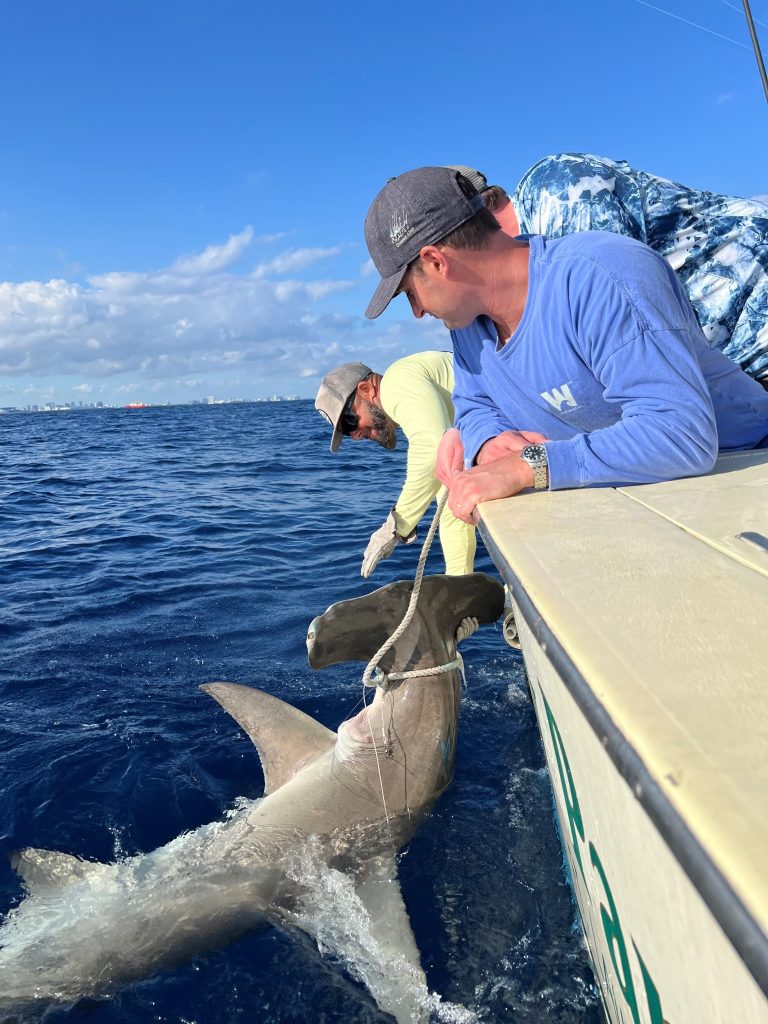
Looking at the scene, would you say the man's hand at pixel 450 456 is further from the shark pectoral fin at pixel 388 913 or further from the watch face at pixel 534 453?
the shark pectoral fin at pixel 388 913

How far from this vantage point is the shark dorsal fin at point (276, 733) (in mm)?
3244

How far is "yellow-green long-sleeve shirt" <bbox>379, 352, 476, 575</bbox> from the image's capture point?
12.1 feet

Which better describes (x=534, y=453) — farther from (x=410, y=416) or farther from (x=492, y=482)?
(x=410, y=416)

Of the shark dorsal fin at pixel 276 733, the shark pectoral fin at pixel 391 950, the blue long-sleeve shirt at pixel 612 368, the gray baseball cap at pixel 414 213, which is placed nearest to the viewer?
the blue long-sleeve shirt at pixel 612 368

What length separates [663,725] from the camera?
83 cm

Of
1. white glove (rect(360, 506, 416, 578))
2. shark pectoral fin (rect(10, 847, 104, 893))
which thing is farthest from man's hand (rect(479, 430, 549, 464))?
shark pectoral fin (rect(10, 847, 104, 893))

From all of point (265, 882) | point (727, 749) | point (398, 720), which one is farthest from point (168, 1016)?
point (727, 749)

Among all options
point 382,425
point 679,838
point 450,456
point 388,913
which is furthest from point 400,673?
point 382,425

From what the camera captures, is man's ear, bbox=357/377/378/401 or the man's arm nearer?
the man's arm

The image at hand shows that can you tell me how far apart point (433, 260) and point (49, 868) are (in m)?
2.76

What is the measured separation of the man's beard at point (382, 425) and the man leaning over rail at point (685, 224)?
48.6 inches

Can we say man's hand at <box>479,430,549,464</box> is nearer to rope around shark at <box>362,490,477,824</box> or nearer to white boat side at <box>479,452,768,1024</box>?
rope around shark at <box>362,490,477,824</box>

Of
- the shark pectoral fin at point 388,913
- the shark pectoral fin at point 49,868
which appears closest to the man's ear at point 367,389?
the shark pectoral fin at point 388,913

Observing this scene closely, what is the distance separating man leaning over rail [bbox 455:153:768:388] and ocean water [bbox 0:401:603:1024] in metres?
2.48
